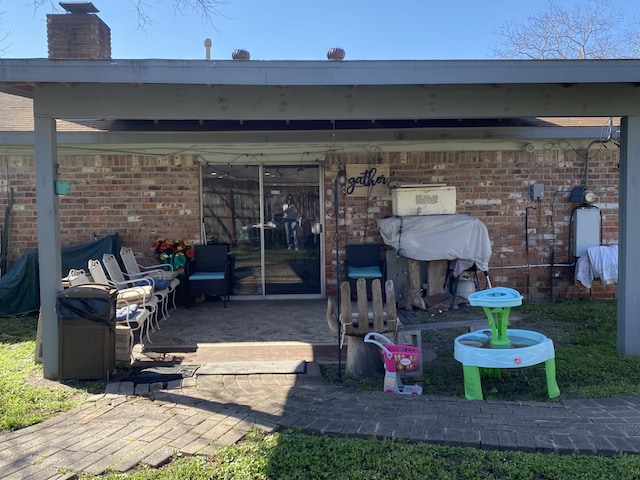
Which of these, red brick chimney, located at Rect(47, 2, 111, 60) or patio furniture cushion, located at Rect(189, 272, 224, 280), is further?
red brick chimney, located at Rect(47, 2, 111, 60)

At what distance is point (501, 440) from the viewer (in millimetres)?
3182

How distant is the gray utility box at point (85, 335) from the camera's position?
4547mm

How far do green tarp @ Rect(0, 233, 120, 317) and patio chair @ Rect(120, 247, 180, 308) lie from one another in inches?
17.5

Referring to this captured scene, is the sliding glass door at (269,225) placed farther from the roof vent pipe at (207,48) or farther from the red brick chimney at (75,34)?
the red brick chimney at (75,34)

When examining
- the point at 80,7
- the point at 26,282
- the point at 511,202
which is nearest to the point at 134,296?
the point at 26,282

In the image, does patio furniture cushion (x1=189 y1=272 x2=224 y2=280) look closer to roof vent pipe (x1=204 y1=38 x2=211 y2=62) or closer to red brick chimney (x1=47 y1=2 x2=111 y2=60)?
roof vent pipe (x1=204 y1=38 x2=211 y2=62)

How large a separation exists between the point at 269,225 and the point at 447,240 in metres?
2.84

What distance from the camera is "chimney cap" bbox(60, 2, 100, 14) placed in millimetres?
9141

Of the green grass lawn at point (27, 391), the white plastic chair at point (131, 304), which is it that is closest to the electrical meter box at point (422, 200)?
the white plastic chair at point (131, 304)

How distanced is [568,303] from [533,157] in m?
2.37

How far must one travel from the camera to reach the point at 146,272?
7250 mm

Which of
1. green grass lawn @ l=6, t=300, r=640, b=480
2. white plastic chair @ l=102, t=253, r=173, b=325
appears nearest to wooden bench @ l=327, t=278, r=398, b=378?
green grass lawn @ l=6, t=300, r=640, b=480

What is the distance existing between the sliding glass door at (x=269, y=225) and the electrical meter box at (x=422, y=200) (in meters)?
1.38

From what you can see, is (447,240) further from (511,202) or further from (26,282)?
Result: (26,282)
